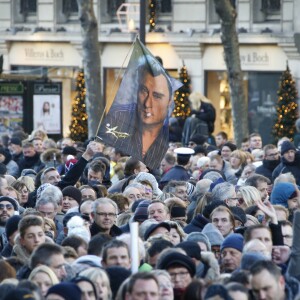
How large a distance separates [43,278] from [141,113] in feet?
22.8

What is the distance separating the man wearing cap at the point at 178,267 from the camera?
11984 mm

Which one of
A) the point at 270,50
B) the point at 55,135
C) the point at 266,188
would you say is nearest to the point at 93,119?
the point at 55,135

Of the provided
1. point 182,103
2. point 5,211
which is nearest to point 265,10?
point 182,103

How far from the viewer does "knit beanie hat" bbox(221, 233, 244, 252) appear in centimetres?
1350

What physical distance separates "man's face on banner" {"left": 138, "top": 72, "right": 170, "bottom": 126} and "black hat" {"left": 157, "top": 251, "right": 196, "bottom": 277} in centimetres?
644

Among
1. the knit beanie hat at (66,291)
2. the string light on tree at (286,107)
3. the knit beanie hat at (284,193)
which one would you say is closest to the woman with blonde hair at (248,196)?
the knit beanie hat at (284,193)

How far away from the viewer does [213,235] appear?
14680 millimetres

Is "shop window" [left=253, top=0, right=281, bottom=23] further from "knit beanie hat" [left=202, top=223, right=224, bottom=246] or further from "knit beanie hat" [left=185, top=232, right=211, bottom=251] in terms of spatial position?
"knit beanie hat" [left=185, top=232, right=211, bottom=251]

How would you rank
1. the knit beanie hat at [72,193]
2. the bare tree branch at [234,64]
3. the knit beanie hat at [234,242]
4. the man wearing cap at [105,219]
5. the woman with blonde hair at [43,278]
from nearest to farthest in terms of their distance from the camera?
the woman with blonde hair at [43,278] → the knit beanie hat at [234,242] → the man wearing cap at [105,219] → the knit beanie hat at [72,193] → the bare tree branch at [234,64]

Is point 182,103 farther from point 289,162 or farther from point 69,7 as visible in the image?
point 289,162

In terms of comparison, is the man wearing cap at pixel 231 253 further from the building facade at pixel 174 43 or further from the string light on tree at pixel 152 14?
the string light on tree at pixel 152 14

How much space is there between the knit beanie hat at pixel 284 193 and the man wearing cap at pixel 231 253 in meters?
4.23

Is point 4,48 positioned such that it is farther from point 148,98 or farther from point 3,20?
point 148,98

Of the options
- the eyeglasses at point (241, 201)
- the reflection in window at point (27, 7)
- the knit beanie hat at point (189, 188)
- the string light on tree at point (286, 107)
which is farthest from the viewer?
the reflection in window at point (27, 7)
